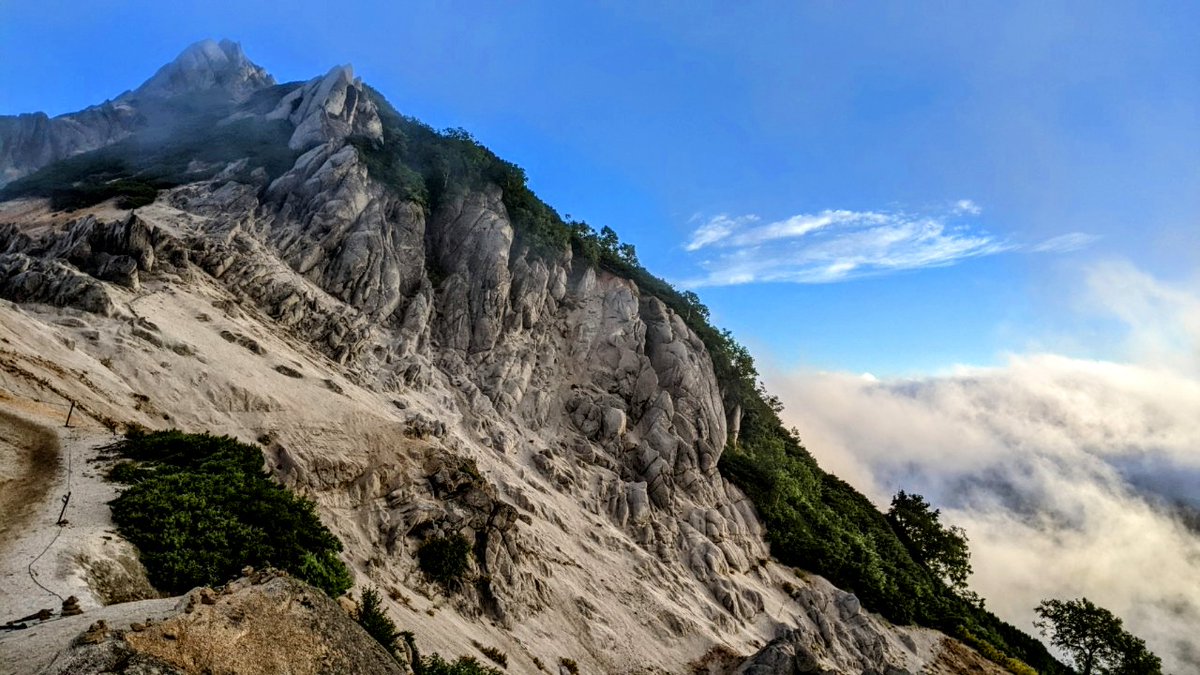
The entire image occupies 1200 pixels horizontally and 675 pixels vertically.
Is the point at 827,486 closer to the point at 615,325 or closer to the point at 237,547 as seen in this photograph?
the point at 615,325

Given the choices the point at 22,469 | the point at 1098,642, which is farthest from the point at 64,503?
the point at 1098,642

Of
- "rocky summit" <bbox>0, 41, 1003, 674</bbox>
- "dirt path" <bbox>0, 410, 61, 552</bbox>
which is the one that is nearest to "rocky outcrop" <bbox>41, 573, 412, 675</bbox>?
"rocky summit" <bbox>0, 41, 1003, 674</bbox>

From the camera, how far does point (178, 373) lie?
25594mm

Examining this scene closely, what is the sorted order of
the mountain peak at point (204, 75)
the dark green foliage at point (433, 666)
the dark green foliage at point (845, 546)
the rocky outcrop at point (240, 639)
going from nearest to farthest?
1. the rocky outcrop at point (240, 639)
2. the dark green foliage at point (433, 666)
3. the dark green foliage at point (845, 546)
4. the mountain peak at point (204, 75)

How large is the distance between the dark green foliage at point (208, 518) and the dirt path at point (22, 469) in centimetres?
150

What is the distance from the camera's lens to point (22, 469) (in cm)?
1564

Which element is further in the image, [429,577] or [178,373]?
[178,373]

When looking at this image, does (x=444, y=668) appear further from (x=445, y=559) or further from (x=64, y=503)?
(x=64, y=503)

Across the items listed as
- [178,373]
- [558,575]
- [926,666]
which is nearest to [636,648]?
[558,575]

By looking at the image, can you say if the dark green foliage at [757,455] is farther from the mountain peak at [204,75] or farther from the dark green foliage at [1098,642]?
the mountain peak at [204,75]

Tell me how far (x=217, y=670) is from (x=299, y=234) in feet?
124

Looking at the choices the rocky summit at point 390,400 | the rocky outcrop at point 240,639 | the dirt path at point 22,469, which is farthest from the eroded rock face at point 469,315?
the rocky outcrop at point 240,639

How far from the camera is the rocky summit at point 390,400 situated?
17828 millimetres

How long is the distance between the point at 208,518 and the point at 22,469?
5.66 metres
